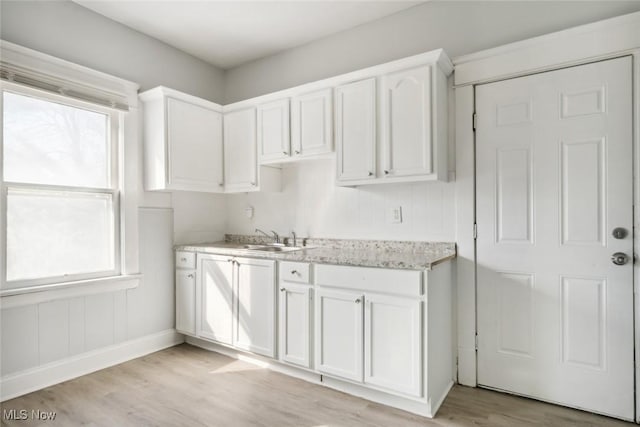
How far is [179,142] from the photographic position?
3080 millimetres

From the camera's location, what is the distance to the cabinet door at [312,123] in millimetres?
2760

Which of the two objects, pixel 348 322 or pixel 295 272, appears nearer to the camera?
pixel 348 322

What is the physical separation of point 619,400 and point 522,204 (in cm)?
122

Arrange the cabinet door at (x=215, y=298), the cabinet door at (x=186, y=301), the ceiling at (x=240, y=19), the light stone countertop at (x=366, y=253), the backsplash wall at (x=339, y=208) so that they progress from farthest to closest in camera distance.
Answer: the cabinet door at (x=186, y=301), the cabinet door at (x=215, y=298), the ceiling at (x=240, y=19), the backsplash wall at (x=339, y=208), the light stone countertop at (x=366, y=253)

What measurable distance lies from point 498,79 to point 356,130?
3.24ft

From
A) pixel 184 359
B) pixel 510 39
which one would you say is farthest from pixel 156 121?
pixel 510 39

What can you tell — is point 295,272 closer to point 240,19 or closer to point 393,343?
point 393,343

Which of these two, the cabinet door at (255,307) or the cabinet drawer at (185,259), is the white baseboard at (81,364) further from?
the cabinet door at (255,307)

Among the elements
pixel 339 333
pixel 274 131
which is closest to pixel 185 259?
Answer: pixel 274 131

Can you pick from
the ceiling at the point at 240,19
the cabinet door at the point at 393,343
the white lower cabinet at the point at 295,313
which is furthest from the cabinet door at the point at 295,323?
the ceiling at the point at 240,19

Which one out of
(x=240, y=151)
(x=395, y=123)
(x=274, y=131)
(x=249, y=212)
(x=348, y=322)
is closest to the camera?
(x=348, y=322)

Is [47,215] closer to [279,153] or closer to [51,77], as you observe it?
[51,77]

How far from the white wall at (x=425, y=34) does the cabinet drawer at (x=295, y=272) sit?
1721 mm

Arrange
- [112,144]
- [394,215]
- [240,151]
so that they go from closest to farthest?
[394,215] < [112,144] < [240,151]
